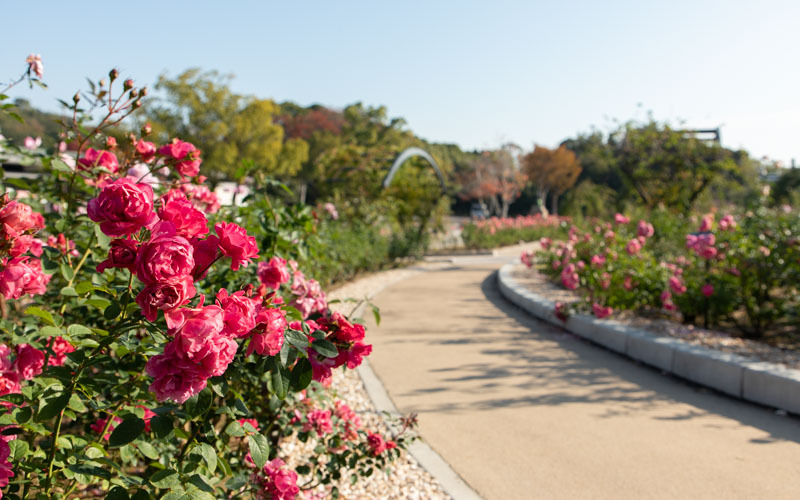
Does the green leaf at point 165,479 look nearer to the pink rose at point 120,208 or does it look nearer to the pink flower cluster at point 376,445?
the pink rose at point 120,208

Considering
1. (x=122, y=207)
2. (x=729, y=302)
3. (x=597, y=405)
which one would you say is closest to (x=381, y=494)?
(x=597, y=405)

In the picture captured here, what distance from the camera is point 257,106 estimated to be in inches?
1163

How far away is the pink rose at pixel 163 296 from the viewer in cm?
90

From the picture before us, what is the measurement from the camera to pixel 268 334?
43.0 inches

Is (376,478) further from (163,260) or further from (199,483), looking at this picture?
(163,260)

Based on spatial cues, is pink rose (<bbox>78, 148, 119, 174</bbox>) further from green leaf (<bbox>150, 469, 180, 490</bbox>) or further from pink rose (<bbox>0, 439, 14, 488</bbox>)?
green leaf (<bbox>150, 469, 180, 490</bbox>)

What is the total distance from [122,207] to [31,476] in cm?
105

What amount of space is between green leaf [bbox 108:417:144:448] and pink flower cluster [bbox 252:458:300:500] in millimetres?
594

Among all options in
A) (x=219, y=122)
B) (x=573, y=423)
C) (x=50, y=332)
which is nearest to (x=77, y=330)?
(x=50, y=332)

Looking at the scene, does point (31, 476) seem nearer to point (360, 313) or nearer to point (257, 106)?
point (360, 313)

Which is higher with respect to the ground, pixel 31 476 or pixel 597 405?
pixel 31 476

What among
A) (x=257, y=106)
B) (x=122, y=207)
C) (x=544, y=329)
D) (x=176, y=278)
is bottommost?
(x=544, y=329)

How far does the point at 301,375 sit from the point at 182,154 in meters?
1.02

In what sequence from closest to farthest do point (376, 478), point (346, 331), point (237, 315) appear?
point (237, 315) → point (346, 331) → point (376, 478)
